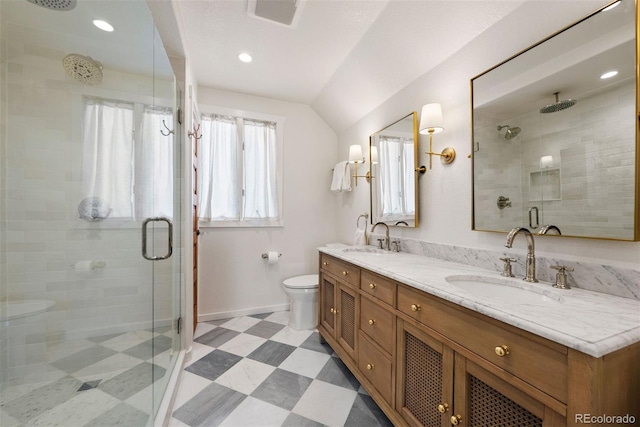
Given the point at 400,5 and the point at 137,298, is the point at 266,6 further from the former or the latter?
the point at 137,298

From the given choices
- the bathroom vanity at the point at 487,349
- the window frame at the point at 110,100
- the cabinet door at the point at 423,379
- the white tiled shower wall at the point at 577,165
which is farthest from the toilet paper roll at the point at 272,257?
the white tiled shower wall at the point at 577,165

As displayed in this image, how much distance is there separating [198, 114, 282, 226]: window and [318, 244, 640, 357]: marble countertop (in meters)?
1.86

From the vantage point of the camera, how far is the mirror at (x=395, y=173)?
6.38 ft

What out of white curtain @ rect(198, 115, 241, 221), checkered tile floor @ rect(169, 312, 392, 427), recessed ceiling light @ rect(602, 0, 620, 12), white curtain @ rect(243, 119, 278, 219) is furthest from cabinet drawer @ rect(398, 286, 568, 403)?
white curtain @ rect(198, 115, 241, 221)

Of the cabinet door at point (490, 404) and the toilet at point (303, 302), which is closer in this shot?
the cabinet door at point (490, 404)

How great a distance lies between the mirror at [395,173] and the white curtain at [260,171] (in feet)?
3.60

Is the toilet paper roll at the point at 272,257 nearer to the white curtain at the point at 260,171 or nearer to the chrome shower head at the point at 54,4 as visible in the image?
the white curtain at the point at 260,171

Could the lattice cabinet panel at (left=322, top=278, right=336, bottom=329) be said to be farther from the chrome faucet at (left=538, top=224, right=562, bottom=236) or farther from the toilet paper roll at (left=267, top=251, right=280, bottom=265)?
the chrome faucet at (left=538, top=224, right=562, bottom=236)

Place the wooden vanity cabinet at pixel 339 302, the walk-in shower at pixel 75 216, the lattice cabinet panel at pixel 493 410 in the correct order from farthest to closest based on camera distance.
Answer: the wooden vanity cabinet at pixel 339 302
the walk-in shower at pixel 75 216
the lattice cabinet panel at pixel 493 410

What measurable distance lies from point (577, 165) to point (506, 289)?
0.59 meters

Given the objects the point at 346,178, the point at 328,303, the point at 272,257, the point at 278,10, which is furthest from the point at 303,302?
the point at 278,10

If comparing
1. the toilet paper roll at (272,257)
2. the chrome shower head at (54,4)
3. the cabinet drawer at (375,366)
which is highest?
the chrome shower head at (54,4)

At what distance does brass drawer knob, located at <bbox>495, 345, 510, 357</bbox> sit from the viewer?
2.51ft

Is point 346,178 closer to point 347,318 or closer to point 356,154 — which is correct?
point 356,154
